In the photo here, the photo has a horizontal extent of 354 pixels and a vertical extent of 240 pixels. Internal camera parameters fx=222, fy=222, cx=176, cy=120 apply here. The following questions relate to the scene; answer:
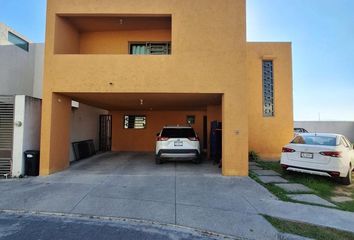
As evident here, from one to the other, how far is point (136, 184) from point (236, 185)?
2914 mm

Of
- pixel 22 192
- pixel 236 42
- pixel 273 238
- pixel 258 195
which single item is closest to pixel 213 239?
pixel 273 238

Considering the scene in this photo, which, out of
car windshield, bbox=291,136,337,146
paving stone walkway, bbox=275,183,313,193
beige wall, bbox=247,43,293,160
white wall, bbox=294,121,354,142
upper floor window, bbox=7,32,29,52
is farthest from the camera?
white wall, bbox=294,121,354,142

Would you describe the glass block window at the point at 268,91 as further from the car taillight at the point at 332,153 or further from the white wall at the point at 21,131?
the white wall at the point at 21,131

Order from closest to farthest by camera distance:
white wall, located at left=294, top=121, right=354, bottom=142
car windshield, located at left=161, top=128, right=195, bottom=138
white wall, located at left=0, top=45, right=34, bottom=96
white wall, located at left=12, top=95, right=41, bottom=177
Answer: white wall, located at left=12, top=95, right=41, bottom=177, car windshield, located at left=161, top=128, right=195, bottom=138, white wall, located at left=0, top=45, right=34, bottom=96, white wall, located at left=294, top=121, right=354, bottom=142

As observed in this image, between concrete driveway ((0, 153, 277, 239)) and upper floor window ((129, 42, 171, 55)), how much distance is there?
528cm

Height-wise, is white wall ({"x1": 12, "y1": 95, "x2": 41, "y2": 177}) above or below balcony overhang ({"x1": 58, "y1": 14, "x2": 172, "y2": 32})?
below

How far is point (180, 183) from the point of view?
259 inches

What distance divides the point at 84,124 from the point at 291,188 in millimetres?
10233

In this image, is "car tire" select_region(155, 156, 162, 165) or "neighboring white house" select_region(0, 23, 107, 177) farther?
"car tire" select_region(155, 156, 162, 165)

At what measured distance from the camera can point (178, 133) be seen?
906cm

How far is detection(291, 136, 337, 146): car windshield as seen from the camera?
690 cm

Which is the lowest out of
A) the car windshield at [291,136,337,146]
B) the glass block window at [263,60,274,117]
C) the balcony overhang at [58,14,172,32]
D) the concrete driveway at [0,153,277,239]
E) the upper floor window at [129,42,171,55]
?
the concrete driveway at [0,153,277,239]

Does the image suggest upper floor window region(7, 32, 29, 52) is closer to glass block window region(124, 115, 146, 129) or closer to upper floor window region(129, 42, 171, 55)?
glass block window region(124, 115, 146, 129)

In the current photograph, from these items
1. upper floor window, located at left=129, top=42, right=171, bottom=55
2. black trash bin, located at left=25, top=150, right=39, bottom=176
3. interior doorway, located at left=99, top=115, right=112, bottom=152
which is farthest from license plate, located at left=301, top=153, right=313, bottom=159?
interior doorway, located at left=99, top=115, right=112, bottom=152
